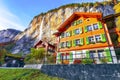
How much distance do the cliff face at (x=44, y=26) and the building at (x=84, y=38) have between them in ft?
90.2

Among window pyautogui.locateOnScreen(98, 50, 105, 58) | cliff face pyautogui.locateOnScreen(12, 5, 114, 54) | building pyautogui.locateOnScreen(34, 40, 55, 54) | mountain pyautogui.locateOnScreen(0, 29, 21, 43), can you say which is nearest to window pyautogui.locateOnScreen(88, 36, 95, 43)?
window pyautogui.locateOnScreen(98, 50, 105, 58)

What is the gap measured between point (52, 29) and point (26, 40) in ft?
56.8

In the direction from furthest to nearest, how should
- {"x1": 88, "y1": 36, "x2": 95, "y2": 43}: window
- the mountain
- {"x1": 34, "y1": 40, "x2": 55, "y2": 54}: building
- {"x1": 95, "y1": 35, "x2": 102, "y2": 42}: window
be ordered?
1. the mountain
2. {"x1": 34, "y1": 40, "x2": 55, "y2": 54}: building
3. {"x1": 88, "y1": 36, "x2": 95, "y2": 43}: window
4. {"x1": 95, "y1": 35, "x2": 102, "y2": 42}: window

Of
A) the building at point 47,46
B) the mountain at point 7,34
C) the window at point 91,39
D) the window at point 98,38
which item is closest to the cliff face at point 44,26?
the building at point 47,46

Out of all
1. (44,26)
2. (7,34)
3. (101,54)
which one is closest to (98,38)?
(101,54)

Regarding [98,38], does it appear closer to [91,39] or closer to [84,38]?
[91,39]

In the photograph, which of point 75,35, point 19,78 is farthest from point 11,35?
point 19,78

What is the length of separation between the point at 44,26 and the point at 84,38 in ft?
143

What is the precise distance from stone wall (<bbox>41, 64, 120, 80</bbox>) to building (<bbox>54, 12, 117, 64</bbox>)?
5.85m

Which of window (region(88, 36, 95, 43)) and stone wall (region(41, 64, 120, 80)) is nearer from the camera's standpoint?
stone wall (region(41, 64, 120, 80))

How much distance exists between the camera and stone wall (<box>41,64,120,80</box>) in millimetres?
12367

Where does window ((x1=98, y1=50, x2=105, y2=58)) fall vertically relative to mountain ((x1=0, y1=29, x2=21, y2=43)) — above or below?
below

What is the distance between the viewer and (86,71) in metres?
14.0

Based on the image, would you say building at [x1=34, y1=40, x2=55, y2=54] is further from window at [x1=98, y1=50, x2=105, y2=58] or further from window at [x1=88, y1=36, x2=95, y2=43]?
window at [x1=98, y1=50, x2=105, y2=58]
